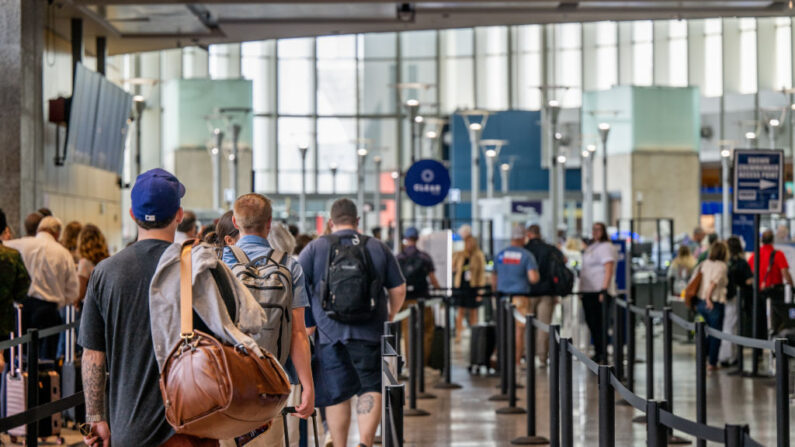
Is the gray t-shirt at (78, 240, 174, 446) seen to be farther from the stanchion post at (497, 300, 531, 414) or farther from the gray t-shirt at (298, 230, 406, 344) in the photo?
the stanchion post at (497, 300, 531, 414)

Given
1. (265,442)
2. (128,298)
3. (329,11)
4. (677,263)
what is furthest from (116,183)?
(128,298)

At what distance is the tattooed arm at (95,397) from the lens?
13.9ft

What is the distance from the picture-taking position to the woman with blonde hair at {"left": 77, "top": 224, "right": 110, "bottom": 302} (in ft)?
35.0

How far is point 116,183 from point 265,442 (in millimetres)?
16245

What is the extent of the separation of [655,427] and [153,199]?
2.09 meters

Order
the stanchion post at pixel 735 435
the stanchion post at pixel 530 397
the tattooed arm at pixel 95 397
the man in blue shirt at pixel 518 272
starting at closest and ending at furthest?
the stanchion post at pixel 735 435, the tattooed arm at pixel 95 397, the stanchion post at pixel 530 397, the man in blue shirt at pixel 518 272

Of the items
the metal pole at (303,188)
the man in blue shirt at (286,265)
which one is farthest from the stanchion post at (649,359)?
the metal pole at (303,188)

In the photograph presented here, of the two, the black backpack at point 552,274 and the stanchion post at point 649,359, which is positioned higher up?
the black backpack at point 552,274

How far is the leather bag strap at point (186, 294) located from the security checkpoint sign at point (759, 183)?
1064 centimetres

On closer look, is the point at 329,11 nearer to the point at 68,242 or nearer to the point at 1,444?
the point at 68,242

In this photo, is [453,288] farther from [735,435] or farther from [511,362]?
[735,435]

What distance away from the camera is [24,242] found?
1015cm

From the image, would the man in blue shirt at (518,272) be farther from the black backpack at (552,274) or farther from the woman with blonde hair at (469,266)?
the woman with blonde hair at (469,266)

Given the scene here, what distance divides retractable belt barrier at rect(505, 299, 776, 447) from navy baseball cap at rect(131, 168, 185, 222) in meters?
1.98
